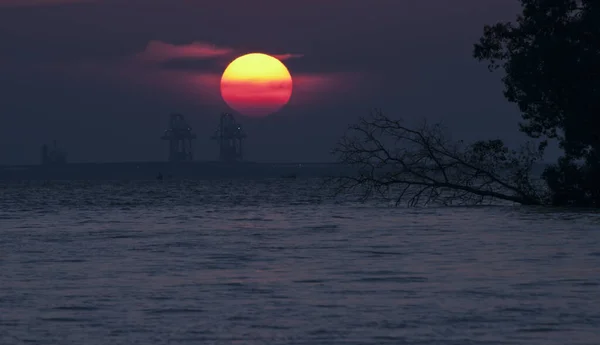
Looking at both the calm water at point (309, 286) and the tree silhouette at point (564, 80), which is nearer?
the calm water at point (309, 286)

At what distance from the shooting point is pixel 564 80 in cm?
4559

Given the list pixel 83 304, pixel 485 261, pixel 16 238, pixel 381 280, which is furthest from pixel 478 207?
pixel 83 304

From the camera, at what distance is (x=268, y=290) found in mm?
19359

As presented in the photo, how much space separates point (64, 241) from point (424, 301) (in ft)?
62.3

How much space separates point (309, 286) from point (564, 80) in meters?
28.3

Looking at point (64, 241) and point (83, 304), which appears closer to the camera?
point (83, 304)

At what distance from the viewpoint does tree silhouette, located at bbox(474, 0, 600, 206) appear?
4519 centimetres

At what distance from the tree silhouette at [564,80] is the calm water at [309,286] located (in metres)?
A: 8.85

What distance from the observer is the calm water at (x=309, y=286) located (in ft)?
48.0

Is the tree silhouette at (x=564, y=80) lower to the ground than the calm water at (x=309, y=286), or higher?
higher

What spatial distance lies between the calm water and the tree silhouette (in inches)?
348

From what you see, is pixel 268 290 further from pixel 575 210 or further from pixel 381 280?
pixel 575 210

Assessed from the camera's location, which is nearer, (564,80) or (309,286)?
(309,286)

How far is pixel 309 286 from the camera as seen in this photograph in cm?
1997
